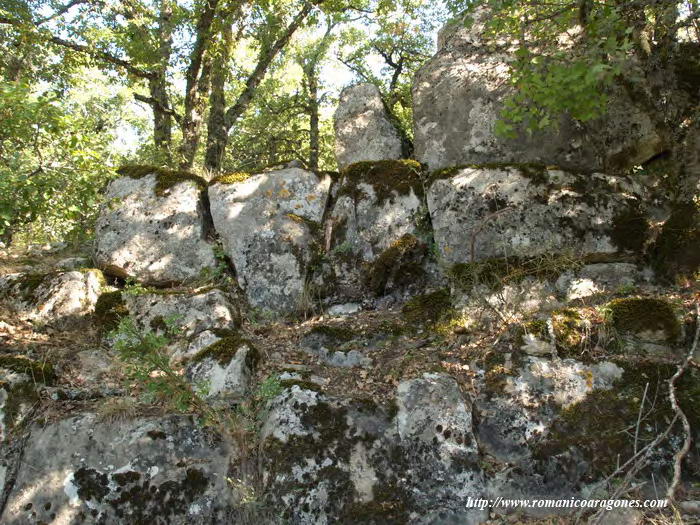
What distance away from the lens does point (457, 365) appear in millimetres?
5055

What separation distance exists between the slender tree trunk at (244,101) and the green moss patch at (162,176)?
2707 mm

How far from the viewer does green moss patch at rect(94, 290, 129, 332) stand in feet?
19.2

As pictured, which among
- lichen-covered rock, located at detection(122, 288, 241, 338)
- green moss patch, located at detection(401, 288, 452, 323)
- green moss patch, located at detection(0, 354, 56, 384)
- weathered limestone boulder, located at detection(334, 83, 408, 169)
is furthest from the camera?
weathered limestone boulder, located at detection(334, 83, 408, 169)

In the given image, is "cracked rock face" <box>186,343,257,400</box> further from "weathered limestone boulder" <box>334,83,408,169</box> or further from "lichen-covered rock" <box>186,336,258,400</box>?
"weathered limestone boulder" <box>334,83,408,169</box>

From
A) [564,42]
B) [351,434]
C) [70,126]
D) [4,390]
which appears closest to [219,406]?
[351,434]

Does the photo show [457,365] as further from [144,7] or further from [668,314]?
[144,7]

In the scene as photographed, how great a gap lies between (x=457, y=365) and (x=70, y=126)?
4798 millimetres

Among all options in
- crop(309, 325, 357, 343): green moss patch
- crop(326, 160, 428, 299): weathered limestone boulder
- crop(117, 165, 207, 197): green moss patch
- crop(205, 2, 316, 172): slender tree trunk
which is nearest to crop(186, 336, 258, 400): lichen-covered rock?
crop(309, 325, 357, 343): green moss patch

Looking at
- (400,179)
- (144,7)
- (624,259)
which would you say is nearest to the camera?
(624,259)

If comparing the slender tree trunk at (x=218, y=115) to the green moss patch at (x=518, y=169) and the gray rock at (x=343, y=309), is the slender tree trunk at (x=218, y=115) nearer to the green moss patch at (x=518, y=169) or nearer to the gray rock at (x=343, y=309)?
the gray rock at (x=343, y=309)

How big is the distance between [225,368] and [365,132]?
16.4ft

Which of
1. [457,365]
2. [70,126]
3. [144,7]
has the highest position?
[144,7]

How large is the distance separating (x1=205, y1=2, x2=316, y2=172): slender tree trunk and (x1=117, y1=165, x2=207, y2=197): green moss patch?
8.88ft

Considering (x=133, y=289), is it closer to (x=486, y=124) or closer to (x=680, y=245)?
(x=486, y=124)
